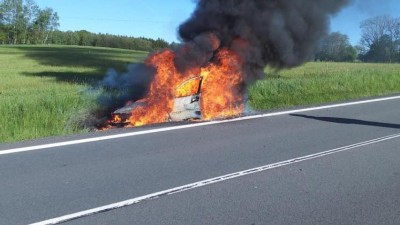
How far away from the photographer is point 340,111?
1255cm

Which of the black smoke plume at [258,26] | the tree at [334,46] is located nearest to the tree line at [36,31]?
the tree at [334,46]

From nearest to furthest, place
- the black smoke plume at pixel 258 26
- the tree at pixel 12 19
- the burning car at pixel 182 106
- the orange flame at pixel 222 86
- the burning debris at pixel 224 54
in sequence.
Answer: the burning car at pixel 182 106 → the burning debris at pixel 224 54 → the orange flame at pixel 222 86 → the black smoke plume at pixel 258 26 → the tree at pixel 12 19

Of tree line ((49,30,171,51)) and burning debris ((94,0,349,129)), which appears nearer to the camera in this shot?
burning debris ((94,0,349,129))

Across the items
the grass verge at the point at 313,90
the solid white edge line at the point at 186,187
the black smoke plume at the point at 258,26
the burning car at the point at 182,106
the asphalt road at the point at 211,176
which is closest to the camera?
the solid white edge line at the point at 186,187

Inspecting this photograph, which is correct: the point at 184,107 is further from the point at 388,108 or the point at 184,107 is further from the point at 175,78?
the point at 388,108

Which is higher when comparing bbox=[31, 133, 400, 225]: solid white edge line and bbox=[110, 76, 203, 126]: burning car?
bbox=[110, 76, 203, 126]: burning car

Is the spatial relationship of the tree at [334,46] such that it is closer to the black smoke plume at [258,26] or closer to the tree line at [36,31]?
the black smoke plume at [258,26]

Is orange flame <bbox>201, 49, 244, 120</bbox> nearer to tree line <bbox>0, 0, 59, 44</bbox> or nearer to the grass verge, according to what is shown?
the grass verge

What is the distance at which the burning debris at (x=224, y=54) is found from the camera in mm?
10625

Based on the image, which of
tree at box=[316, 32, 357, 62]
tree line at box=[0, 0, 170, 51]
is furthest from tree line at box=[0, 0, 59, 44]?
tree at box=[316, 32, 357, 62]

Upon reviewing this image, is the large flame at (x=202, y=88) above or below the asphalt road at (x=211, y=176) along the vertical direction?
above

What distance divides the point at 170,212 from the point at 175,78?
6345mm

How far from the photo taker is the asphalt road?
4.62 meters

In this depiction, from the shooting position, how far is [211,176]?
5992 mm
